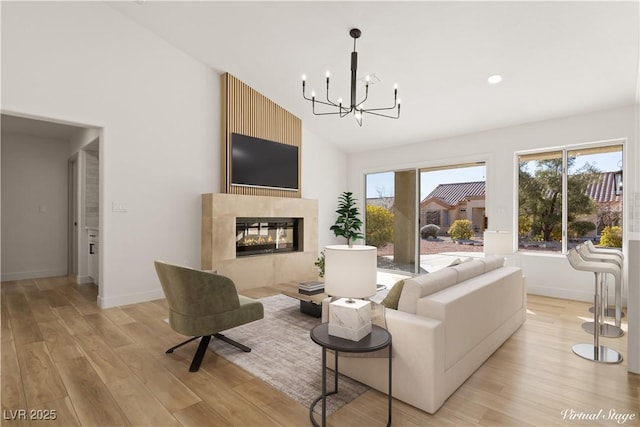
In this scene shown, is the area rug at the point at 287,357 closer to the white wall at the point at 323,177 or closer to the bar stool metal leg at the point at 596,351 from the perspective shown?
the bar stool metal leg at the point at 596,351

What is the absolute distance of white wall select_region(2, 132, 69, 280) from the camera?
5.66 m

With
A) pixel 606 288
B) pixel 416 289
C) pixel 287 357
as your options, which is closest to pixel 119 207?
pixel 287 357

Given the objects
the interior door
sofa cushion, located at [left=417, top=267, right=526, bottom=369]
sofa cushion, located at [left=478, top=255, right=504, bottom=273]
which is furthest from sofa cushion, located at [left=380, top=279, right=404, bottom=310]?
the interior door

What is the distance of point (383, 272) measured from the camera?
6.85 m

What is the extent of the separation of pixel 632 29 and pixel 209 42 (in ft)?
15.7

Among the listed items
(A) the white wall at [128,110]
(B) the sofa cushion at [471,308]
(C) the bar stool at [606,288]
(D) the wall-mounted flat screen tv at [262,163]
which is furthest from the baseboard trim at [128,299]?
(C) the bar stool at [606,288]

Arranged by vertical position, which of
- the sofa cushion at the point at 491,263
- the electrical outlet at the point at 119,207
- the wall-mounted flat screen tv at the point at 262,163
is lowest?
the sofa cushion at the point at 491,263

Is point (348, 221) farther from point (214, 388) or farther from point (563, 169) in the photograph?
point (214, 388)

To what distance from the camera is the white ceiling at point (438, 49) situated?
326cm

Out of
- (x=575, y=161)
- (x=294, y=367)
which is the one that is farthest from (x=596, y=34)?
(x=294, y=367)

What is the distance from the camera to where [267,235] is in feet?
19.0

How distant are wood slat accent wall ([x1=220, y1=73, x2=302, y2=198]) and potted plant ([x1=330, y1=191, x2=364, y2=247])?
1.29 m

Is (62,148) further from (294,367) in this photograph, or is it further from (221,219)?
(294,367)

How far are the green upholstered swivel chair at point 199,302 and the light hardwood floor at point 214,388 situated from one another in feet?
1.02
